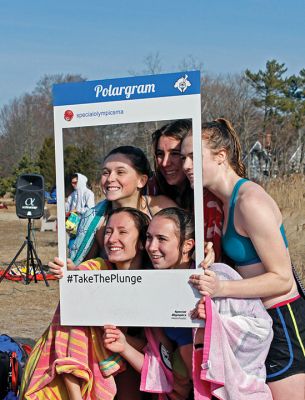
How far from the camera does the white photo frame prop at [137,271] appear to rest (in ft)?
9.41

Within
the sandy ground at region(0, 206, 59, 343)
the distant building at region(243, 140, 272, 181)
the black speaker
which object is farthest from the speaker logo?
the distant building at region(243, 140, 272, 181)

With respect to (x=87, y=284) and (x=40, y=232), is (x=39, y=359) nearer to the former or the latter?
(x=87, y=284)

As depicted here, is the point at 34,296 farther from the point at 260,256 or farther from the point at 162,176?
the point at 260,256

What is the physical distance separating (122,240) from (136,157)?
0.43 m

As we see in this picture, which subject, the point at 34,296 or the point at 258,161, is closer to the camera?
the point at 34,296

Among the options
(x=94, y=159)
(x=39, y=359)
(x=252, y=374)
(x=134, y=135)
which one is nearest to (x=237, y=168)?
(x=134, y=135)

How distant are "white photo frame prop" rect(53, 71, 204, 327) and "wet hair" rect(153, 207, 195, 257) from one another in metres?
0.10

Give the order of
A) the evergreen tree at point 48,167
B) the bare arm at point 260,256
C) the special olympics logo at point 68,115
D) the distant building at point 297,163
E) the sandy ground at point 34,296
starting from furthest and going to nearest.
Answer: the distant building at point 297,163 → the sandy ground at point 34,296 → the evergreen tree at point 48,167 → the special olympics logo at point 68,115 → the bare arm at point 260,256

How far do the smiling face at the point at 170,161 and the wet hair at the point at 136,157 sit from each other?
0.08m

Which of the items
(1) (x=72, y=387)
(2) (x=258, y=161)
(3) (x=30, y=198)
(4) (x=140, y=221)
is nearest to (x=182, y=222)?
(4) (x=140, y=221)

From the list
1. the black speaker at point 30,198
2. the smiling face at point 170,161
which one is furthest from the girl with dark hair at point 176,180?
the black speaker at point 30,198

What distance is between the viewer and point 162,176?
328 centimetres

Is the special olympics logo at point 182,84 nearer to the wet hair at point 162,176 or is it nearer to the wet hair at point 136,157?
the wet hair at point 162,176

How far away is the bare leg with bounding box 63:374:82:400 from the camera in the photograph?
316cm
